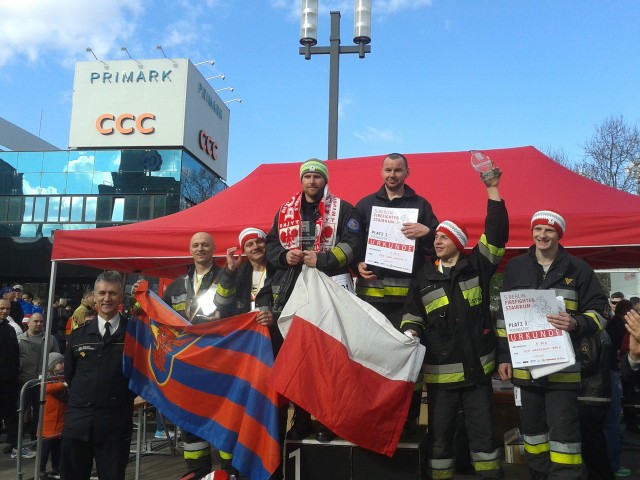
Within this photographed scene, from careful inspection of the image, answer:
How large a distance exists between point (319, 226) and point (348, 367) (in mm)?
1094

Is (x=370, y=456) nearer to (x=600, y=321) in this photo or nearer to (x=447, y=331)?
(x=447, y=331)

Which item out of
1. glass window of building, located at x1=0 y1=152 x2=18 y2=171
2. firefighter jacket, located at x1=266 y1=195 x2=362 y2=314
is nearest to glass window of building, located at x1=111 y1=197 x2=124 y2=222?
glass window of building, located at x1=0 y1=152 x2=18 y2=171

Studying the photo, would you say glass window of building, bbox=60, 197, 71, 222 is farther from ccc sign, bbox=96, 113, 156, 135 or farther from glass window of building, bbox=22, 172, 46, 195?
ccc sign, bbox=96, 113, 156, 135

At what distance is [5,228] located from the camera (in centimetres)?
3912

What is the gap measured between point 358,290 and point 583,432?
237cm

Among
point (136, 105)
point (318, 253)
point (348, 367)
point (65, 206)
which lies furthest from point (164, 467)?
point (136, 105)

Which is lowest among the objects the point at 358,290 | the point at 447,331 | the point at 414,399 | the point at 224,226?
the point at 414,399

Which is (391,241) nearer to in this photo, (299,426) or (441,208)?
(299,426)

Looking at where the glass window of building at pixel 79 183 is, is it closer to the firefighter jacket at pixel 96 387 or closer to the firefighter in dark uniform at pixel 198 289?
the firefighter in dark uniform at pixel 198 289

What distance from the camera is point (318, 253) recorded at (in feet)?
13.7

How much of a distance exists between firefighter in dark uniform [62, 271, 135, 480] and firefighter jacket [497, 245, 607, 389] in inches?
108

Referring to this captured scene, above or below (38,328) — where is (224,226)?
above

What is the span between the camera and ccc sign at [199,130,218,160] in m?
46.3

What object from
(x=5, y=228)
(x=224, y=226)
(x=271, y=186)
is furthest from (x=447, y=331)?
(x=5, y=228)
